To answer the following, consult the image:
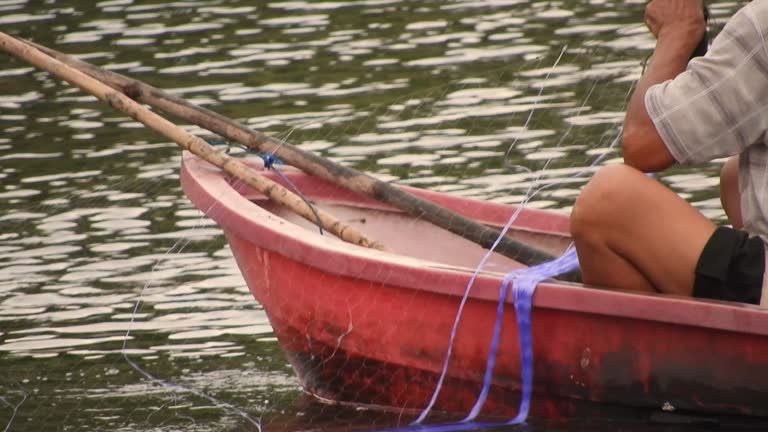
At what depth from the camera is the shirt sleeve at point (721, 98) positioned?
3770 millimetres

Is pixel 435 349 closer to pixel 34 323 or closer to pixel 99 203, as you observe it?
pixel 34 323

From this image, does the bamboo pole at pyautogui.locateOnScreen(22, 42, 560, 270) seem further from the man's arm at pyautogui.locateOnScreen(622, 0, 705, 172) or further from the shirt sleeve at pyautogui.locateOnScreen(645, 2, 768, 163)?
the shirt sleeve at pyautogui.locateOnScreen(645, 2, 768, 163)

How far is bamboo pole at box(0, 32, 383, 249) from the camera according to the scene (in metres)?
5.12

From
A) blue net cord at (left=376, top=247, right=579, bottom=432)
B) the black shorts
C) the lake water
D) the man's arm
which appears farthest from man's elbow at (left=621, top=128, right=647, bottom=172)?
the lake water

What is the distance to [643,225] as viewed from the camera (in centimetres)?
402

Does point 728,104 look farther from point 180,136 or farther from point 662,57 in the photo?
point 180,136

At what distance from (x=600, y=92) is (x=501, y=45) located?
279 centimetres

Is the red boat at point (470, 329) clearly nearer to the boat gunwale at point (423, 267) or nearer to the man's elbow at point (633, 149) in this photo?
the boat gunwale at point (423, 267)

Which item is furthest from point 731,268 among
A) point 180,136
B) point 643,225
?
point 180,136

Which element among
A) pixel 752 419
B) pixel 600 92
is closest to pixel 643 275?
pixel 752 419

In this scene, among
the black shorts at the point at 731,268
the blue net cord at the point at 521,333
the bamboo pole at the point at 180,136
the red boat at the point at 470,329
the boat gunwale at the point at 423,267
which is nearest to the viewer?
the black shorts at the point at 731,268

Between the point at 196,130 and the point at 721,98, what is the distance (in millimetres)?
5610

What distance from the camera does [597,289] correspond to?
419 cm

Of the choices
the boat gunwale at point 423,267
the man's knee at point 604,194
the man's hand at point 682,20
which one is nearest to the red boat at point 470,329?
the boat gunwale at point 423,267
